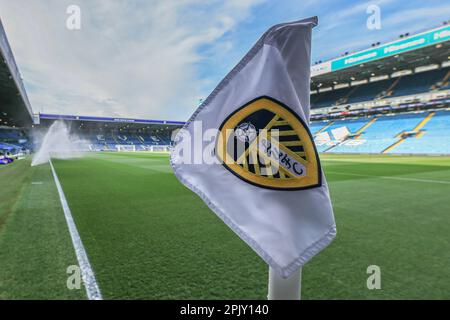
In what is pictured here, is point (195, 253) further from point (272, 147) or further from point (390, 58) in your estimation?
point (390, 58)

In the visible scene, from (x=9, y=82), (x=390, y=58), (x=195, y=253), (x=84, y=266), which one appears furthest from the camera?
(x=390, y=58)

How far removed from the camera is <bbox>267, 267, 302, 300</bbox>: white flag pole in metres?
1.11

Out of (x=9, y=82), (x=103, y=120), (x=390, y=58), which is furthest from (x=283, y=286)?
(x=103, y=120)

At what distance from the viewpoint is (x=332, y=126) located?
136 ft

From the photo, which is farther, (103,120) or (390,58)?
(103,120)

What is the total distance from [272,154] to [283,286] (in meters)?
0.56

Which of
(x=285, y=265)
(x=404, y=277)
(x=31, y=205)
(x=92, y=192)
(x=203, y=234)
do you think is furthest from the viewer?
(x=92, y=192)

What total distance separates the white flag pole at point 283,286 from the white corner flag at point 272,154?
0.26 ft

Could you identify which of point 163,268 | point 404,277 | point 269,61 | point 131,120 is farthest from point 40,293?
point 131,120

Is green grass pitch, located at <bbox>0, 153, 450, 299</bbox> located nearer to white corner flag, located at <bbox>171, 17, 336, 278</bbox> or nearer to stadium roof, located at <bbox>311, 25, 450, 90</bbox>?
white corner flag, located at <bbox>171, 17, 336, 278</bbox>

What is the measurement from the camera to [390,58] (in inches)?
1247

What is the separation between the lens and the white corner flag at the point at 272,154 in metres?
1.08
